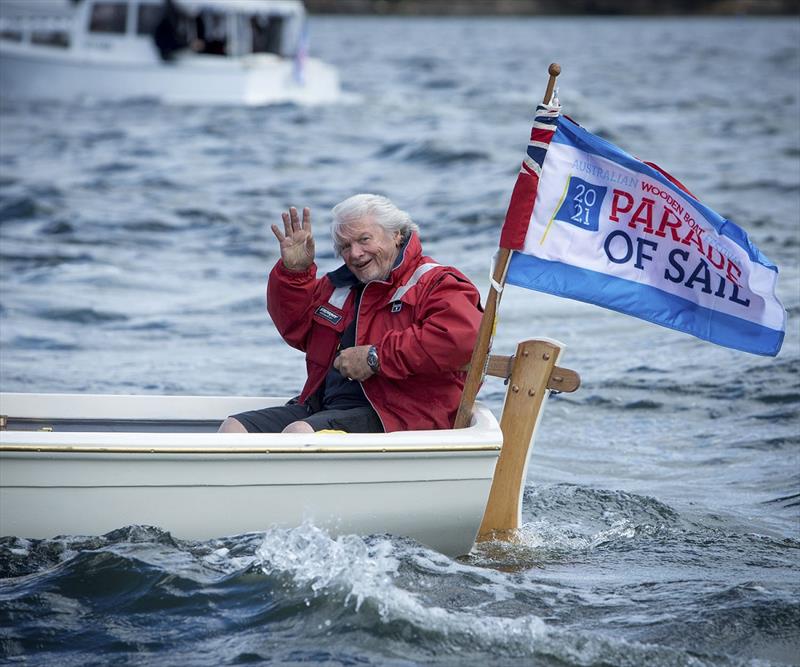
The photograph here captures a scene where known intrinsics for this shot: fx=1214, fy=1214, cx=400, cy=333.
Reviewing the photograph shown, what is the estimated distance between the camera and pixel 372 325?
5219mm

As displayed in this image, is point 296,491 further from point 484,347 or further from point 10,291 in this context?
point 10,291

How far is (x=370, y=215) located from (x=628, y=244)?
1124 millimetres

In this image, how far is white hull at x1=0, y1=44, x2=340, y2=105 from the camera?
27062 millimetres

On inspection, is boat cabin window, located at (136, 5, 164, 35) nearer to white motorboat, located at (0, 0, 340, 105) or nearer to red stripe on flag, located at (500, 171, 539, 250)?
white motorboat, located at (0, 0, 340, 105)

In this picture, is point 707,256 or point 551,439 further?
point 551,439

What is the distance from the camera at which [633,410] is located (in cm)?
848

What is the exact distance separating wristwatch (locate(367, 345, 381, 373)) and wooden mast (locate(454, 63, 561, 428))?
0.39 meters

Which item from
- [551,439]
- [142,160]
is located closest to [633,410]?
[551,439]

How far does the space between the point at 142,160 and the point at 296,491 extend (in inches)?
674

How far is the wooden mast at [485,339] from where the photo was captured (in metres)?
5.00

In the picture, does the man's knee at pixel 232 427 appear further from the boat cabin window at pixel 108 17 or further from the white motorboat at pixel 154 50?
the boat cabin window at pixel 108 17

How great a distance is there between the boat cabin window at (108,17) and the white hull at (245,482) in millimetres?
23694

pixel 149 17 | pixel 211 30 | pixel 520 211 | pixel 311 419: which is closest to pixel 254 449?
pixel 311 419

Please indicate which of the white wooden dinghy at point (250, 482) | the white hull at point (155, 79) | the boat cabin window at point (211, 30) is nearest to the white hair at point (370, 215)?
the white wooden dinghy at point (250, 482)
